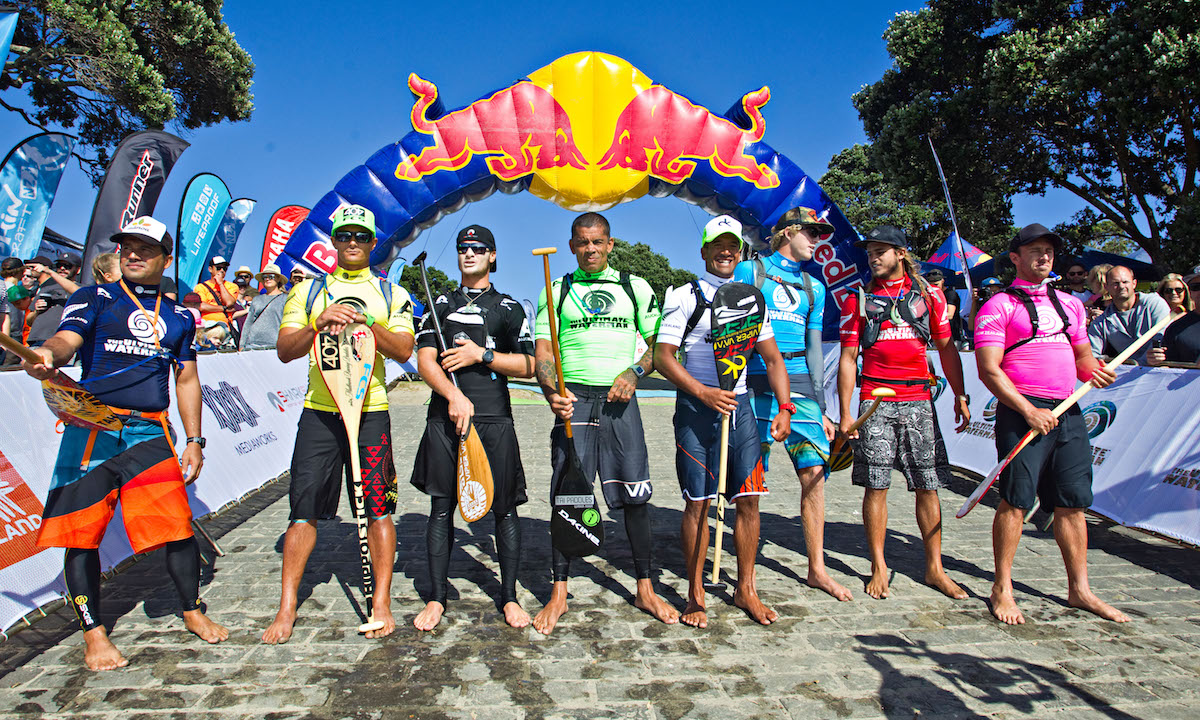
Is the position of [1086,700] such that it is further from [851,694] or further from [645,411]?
[645,411]

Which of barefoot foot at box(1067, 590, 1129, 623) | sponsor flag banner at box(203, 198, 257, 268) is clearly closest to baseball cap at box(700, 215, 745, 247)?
barefoot foot at box(1067, 590, 1129, 623)

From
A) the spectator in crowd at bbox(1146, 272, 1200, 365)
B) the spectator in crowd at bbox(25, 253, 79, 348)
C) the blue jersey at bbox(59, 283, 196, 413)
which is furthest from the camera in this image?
the spectator in crowd at bbox(25, 253, 79, 348)

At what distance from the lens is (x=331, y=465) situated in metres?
3.82

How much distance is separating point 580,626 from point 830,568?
6.31 ft

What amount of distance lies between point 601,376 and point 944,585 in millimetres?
2433

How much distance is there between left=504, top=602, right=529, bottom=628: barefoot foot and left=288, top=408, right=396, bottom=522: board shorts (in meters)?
0.85

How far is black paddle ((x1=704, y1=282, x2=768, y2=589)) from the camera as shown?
3857 mm

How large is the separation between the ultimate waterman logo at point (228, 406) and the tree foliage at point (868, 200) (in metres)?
30.7

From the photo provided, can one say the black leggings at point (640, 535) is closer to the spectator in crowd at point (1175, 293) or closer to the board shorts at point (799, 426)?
the board shorts at point (799, 426)

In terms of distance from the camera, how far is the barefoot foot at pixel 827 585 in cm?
414

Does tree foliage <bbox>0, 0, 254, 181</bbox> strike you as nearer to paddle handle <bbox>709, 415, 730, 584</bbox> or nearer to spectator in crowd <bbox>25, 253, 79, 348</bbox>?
spectator in crowd <bbox>25, 253, 79, 348</bbox>

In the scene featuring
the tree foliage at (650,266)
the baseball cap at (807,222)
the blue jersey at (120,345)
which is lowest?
the blue jersey at (120,345)

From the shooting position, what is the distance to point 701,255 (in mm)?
4164

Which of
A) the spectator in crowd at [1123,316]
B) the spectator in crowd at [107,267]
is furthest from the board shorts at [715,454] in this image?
the spectator in crowd at [1123,316]
